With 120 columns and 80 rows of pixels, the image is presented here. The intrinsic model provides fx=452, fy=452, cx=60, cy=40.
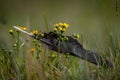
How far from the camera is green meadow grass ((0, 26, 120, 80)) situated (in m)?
2.18

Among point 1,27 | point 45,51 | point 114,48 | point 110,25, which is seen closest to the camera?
point 45,51

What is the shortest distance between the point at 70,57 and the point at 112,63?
0.32 meters

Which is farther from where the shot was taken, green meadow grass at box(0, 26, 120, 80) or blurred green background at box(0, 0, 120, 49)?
blurred green background at box(0, 0, 120, 49)

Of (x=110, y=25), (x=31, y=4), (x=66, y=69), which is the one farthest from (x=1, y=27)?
(x=66, y=69)

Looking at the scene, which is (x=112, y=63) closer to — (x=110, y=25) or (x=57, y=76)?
(x=57, y=76)

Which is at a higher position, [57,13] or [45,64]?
[57,13]

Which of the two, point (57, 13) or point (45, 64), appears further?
point (57, 13)

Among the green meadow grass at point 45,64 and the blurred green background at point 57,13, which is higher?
the blurred green background at point 57,13

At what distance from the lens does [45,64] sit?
229 cm

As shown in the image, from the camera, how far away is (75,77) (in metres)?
2.20

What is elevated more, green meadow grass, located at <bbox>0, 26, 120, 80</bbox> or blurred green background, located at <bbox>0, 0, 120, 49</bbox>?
blurred green background, located at <bbox>0, 0, 120, 49</bbox>

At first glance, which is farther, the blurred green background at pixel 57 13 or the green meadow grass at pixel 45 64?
the blurred green background at pixel 57 13

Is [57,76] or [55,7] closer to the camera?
[57,76]

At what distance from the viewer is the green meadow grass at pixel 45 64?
7.14 feet
